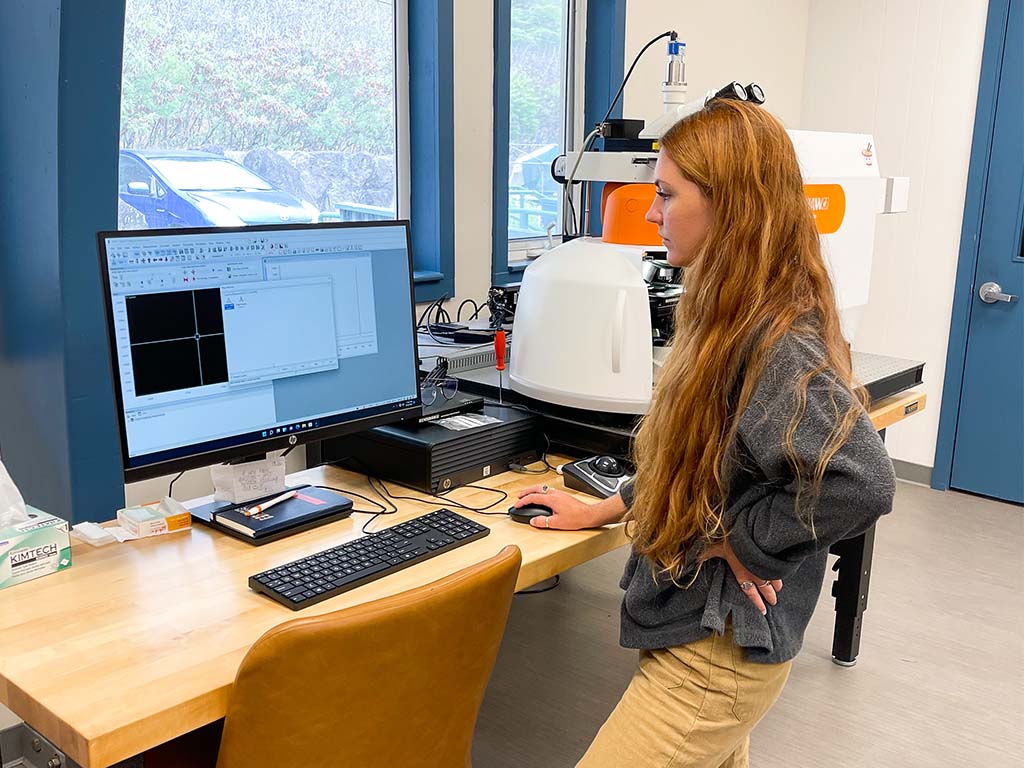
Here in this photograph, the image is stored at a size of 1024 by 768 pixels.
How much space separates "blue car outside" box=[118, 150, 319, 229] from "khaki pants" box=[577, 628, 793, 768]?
1525 mm

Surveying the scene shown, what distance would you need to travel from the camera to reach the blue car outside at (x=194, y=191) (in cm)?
234

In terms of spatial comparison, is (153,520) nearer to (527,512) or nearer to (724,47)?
(527,512)

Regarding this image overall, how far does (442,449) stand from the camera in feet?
5.55

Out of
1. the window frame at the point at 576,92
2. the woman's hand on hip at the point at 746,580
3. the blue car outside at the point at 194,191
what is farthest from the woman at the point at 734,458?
the window frame at the point at 576,92

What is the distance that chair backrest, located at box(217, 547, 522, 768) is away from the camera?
981 mm

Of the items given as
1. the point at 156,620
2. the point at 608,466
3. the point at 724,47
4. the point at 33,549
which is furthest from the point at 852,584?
the point at 724,47

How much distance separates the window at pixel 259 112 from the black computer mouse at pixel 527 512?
1305 millimetres

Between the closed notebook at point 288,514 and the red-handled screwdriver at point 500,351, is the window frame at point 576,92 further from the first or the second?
the closed notebook at point 288,514

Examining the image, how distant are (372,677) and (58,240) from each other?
1195 mm

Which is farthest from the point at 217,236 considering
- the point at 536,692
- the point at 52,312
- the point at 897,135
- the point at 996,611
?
the point at 897,135

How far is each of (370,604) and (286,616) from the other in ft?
1.00

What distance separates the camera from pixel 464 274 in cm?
313

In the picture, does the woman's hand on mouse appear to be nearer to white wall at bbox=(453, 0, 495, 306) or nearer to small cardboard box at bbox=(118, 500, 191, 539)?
small cardboard box at bbox=(118, 500, 191, 539)

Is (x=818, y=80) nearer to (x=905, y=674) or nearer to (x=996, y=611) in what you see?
(x=996, y=611)
